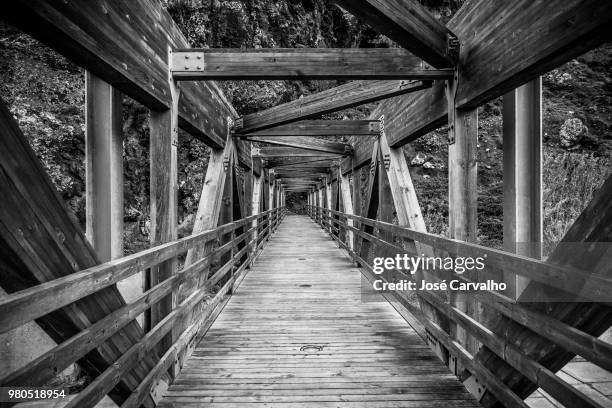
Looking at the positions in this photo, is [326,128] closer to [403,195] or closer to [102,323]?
[403,195]

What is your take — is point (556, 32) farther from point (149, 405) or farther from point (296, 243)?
point (296, 243)

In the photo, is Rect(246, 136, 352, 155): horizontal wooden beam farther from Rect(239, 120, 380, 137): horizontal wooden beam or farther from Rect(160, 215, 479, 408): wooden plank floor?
Rect(160, 215, 479, 408): wooden plank floor

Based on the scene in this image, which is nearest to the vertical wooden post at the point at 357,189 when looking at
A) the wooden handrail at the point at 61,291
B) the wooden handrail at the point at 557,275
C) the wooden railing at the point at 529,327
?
the wooden railing at the point at 529,327

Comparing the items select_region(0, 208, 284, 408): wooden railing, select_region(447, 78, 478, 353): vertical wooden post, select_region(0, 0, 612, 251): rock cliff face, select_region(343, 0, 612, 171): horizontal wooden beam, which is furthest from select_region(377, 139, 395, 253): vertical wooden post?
select_region(0, 0, 612, 251): rock cliff face

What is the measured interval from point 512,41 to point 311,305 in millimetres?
3360

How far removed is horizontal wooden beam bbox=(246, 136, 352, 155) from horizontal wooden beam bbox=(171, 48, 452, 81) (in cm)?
301

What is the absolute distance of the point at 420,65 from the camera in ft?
9.99

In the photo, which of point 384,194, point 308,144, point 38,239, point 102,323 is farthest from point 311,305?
point 308,144

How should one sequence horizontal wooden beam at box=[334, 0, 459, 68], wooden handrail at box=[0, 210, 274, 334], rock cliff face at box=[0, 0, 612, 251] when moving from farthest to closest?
rock cliff face at box=[0, 0, 612, 251] < horizontal wooden beam at box=[334, 0, 459, 68] < wooden handrail at box=[0, 210, 274, 334]

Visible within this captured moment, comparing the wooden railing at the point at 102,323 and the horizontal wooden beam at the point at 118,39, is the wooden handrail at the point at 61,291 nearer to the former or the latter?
the wooden railing at the point at 102,323

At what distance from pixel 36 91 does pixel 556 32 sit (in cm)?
1245

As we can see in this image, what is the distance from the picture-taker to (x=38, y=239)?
4.32ft

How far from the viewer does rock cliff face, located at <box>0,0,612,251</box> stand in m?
9.73

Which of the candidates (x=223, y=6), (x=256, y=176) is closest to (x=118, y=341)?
(x=256, y=176)
